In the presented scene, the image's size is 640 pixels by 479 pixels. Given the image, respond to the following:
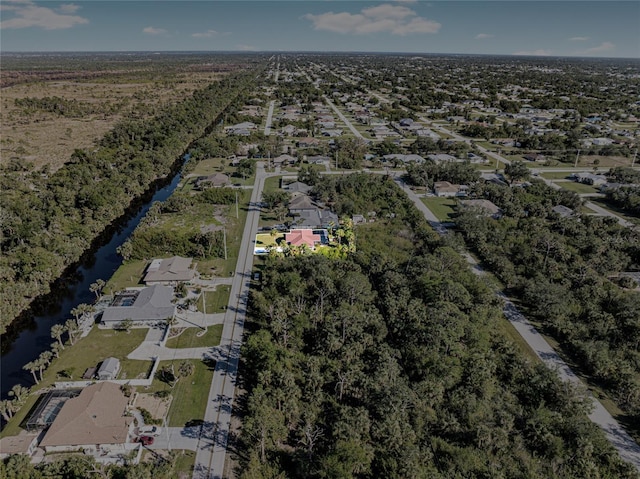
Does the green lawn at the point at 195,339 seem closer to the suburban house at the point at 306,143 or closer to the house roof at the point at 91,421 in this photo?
the house roof at the point at 91,421

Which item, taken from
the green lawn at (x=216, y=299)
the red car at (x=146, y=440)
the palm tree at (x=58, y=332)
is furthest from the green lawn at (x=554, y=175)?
the palm tree at (x=58, y=332)

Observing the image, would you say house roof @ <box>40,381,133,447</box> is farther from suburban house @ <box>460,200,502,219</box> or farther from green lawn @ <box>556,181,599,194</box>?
green lawn @ <box>556,181,599,194</box>

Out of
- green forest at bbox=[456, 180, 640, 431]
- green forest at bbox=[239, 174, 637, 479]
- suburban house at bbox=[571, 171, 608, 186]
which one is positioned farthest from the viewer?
suburban house at bbox=[571, 171, 608, 186]

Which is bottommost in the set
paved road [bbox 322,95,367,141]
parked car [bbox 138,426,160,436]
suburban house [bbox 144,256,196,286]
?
parked car [bbox 138,426,160,436]

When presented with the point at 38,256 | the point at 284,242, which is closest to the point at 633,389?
the point at 284,242

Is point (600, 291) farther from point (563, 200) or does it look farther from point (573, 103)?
point (573, 103)

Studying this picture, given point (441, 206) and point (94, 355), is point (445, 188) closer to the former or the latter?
point (441, 206)

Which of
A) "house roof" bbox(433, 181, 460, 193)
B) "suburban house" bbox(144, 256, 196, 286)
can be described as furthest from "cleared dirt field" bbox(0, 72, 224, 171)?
"house roof" bbox(433, 181, 460, 193)
